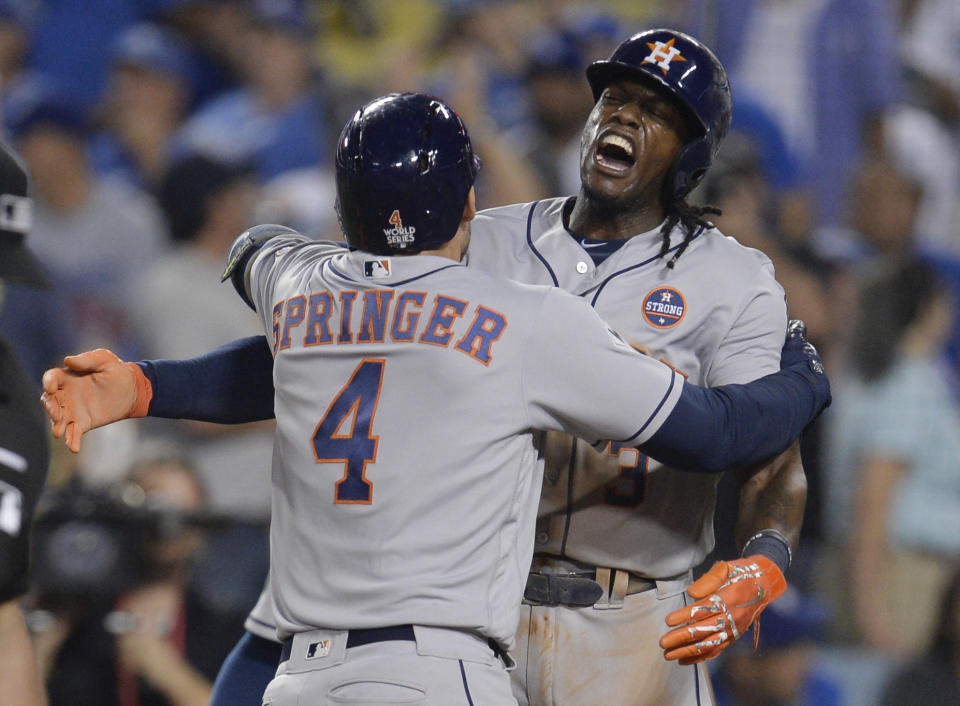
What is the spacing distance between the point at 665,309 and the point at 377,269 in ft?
2.03

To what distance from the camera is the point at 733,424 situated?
2240mm

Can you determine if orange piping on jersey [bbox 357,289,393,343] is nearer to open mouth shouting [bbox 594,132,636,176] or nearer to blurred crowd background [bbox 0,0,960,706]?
open mouth shouting [bbox 594,132,636,176]

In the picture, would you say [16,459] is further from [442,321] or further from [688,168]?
[688,168]

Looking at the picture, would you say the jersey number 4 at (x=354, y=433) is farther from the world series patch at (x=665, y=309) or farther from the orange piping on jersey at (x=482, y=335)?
the world series patch at (x=665, y=309)

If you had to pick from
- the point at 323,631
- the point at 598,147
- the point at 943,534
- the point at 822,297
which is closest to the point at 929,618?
the point at 943,534

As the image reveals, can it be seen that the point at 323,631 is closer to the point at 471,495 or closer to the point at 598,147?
the point at 471,495

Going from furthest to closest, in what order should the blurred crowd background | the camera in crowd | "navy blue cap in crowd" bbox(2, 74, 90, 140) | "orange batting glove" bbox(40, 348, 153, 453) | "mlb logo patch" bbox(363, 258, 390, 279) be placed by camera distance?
"navy blue cap in crowd" bbox(2, 74, 90, 140) → the blurred crowd background → the camera in crowd → "orange batting glove" bbox(40, 348, 153, 453) → "mlb logo patch" bbox(363, 258, 390, 279)

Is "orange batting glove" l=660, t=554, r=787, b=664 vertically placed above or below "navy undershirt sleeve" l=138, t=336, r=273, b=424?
below

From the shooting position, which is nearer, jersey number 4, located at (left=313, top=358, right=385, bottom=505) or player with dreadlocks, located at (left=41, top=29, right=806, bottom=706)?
jersey number 4, located at (left=313, top=358, right=385, bottom=505)

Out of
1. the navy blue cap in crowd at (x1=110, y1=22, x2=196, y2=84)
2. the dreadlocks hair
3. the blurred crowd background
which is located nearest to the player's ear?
the dreadlocks hair

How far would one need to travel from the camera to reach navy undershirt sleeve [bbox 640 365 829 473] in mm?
2184

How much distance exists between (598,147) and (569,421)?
0.65m

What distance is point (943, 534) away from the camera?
4699 mm

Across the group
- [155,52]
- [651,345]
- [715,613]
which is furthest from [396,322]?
[155,52]
